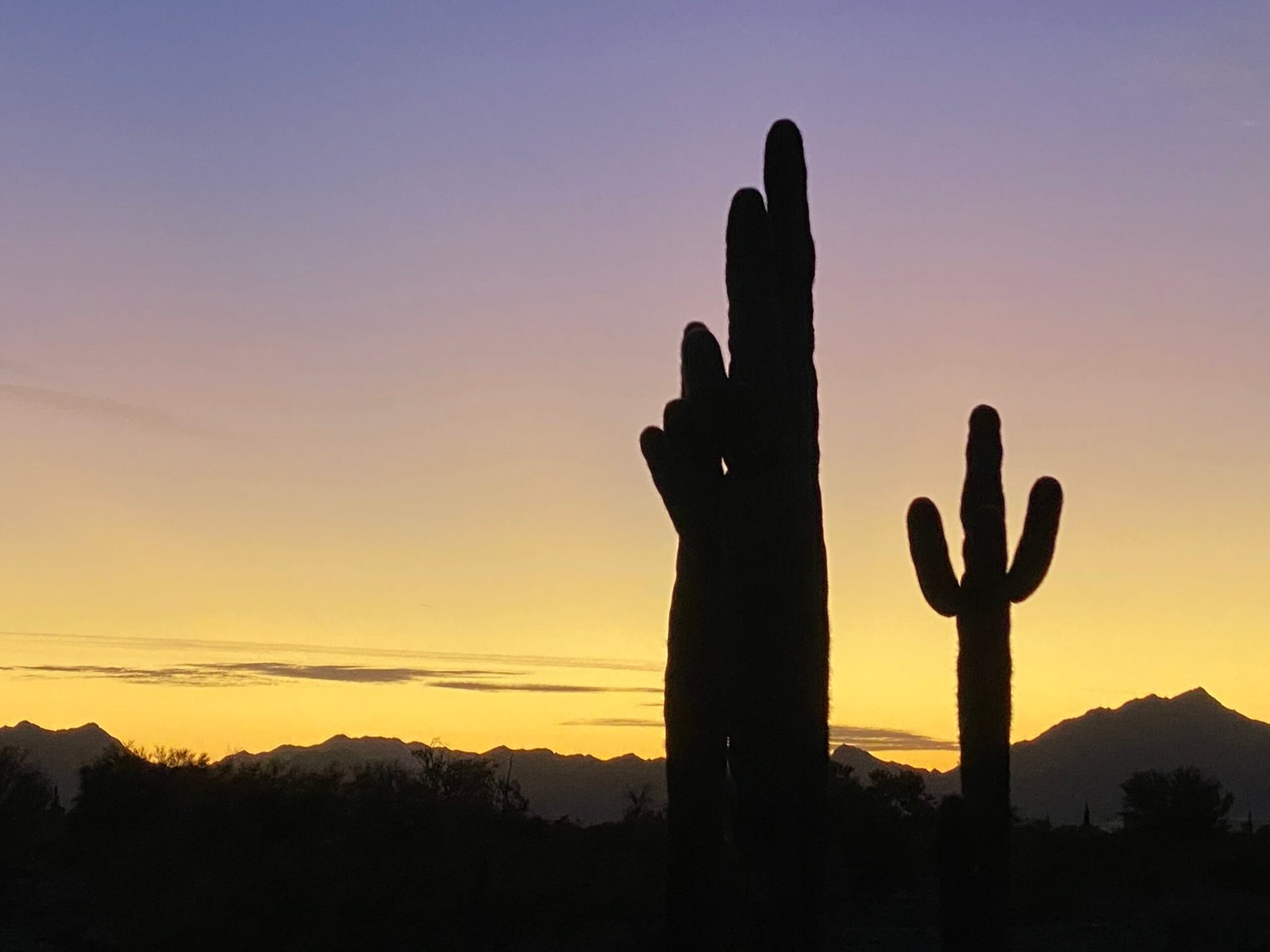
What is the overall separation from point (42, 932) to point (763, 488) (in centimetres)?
A: 1419

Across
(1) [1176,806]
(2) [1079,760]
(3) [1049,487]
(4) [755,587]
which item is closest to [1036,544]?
(3) [1049,487]

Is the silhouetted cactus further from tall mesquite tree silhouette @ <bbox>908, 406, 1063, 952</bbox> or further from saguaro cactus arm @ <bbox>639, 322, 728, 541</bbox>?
tall mesquite tree silhouette @ <bbox>908, 406, 1063, 952</bbox>

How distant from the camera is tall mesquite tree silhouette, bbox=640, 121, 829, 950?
1191 cm

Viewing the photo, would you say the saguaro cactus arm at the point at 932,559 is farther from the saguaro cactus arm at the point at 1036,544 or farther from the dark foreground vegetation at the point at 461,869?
the dark foreground vegetation at the point at 461,869

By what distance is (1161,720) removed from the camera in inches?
6063

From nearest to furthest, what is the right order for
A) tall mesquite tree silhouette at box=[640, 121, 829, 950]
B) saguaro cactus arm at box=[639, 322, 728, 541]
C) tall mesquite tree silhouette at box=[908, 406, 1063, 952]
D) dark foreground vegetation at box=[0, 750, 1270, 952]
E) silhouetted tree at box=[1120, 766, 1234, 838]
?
tall mesquite tree silhouette at box=[640, 121, 829, 950]
saguaro cactus arm at box=[639, 322, 728, 541]
tall mesquite tree silhouette at box=[908, 406, 1063, 952]
dark foreground vegetation at box=[0, 750, 1270, 952]
silhouetted tree at box=[1120, 766, 1234, 838]

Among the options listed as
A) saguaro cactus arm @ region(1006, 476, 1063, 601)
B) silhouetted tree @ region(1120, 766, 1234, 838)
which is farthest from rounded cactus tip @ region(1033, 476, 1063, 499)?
silhouetted tree @ region(1120, 766, 1234, 838)

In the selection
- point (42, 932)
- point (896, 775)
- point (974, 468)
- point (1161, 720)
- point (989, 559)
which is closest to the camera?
point (989, 559)

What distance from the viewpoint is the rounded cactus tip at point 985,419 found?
15219mm

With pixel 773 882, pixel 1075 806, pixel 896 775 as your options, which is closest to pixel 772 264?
pixel 773 882

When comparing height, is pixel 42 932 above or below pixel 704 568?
below

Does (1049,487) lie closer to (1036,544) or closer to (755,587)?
(1036,544)

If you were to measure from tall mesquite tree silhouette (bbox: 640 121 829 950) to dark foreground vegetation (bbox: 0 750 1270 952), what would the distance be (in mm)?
945

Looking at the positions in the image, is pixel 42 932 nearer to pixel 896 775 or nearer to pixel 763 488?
pixel 763 488
